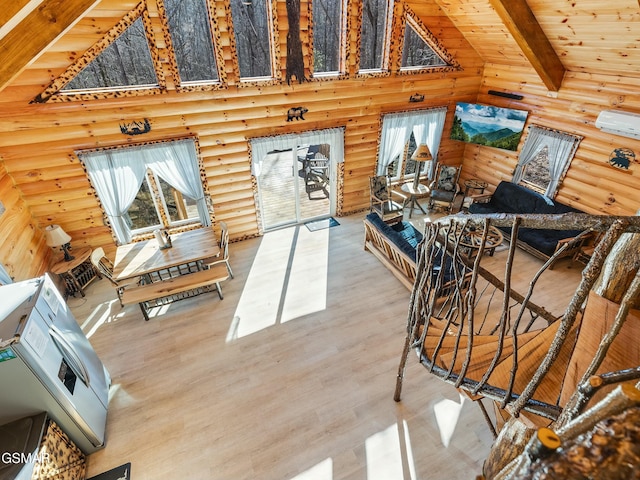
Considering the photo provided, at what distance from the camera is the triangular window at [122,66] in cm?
417

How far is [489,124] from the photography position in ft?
21.3

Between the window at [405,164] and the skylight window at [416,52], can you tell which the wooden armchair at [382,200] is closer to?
the window at [405,164]

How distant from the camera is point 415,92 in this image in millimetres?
6168

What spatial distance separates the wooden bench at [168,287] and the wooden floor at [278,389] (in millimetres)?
255

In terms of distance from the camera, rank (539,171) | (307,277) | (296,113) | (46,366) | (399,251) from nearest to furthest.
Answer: (46,366) → (399,251) → (307,277) → (296,113) → (539,171)

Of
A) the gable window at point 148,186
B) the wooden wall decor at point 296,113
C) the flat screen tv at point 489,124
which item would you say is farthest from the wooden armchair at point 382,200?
the gable window at point 148,186

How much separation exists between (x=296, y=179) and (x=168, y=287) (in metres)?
2.96

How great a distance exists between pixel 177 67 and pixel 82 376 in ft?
13.1

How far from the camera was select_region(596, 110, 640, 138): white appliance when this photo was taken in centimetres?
457

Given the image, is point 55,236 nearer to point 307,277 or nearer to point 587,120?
point 307,277

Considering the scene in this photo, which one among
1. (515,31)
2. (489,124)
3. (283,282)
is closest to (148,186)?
(283,282)

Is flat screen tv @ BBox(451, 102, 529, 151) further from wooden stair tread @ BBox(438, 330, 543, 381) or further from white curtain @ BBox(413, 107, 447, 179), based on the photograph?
wooden stair tread @ BBox(438, 330, 543, 381)

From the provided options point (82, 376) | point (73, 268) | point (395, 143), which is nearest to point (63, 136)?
point (73, 268)

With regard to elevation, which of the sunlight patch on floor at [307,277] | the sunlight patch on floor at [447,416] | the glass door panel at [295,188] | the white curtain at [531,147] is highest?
the white curtain at [531,147]
